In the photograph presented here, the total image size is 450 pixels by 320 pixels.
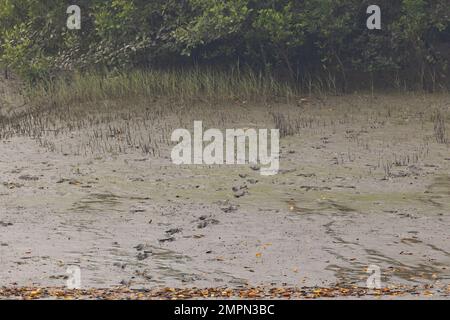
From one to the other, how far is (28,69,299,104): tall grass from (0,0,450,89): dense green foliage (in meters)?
0.47

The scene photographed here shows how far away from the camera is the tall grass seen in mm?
20859

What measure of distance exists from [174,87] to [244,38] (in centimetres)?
221

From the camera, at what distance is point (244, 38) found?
881 inches

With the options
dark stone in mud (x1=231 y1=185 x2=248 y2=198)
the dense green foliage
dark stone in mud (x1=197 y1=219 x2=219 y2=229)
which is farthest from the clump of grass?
dark stone in mud (x1=197 y1=219 x2=219 y2=229)

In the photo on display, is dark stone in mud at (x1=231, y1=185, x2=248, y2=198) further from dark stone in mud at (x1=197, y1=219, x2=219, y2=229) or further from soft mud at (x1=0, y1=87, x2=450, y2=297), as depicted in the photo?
dark stone in mud at (x1=197, y1=219, x2=219, y2=229)

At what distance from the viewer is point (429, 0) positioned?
22.0m

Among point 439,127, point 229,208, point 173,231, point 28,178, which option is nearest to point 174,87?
point 439,127

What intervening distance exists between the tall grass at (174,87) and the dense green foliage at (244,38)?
1.54 feet

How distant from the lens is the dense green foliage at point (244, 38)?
21.4m

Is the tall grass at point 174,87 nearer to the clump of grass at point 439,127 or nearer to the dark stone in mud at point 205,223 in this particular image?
the clump of grass at point 439,127

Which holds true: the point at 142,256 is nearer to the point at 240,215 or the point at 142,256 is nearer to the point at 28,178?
the point at 240,215

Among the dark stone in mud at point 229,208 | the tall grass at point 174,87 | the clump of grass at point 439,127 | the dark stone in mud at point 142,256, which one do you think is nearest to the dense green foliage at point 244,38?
the tall grass at point 174,87
